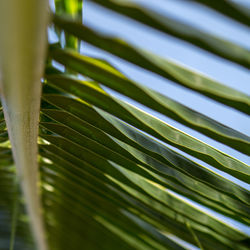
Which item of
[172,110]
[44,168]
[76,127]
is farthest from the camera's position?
[44,168]

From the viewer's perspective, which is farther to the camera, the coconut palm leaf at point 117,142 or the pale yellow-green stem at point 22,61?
the coconut palm leaf at point 117,142

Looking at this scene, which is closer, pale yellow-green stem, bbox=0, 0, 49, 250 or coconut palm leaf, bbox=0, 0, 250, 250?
pale yellow-green stem, bbox=0, 0, 49, 250

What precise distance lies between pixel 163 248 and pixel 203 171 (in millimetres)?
820

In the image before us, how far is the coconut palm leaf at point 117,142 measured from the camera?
95 cm

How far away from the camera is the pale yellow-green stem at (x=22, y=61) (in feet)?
2.38

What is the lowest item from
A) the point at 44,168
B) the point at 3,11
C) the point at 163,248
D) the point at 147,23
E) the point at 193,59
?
the point at 163,248

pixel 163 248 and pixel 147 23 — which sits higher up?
pixel 147 23

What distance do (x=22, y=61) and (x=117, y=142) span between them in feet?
2.17

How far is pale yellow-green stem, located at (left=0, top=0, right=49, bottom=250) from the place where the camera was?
73 cm

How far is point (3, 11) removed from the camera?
2.37 feet

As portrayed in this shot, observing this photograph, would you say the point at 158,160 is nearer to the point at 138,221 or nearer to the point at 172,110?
the point at 172,110

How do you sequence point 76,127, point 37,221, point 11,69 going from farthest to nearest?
point 37,221, point 76,127, point 11,69

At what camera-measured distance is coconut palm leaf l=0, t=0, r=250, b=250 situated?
95 cm

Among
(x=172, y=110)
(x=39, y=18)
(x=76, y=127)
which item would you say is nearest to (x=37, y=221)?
(x=76, y=127)
